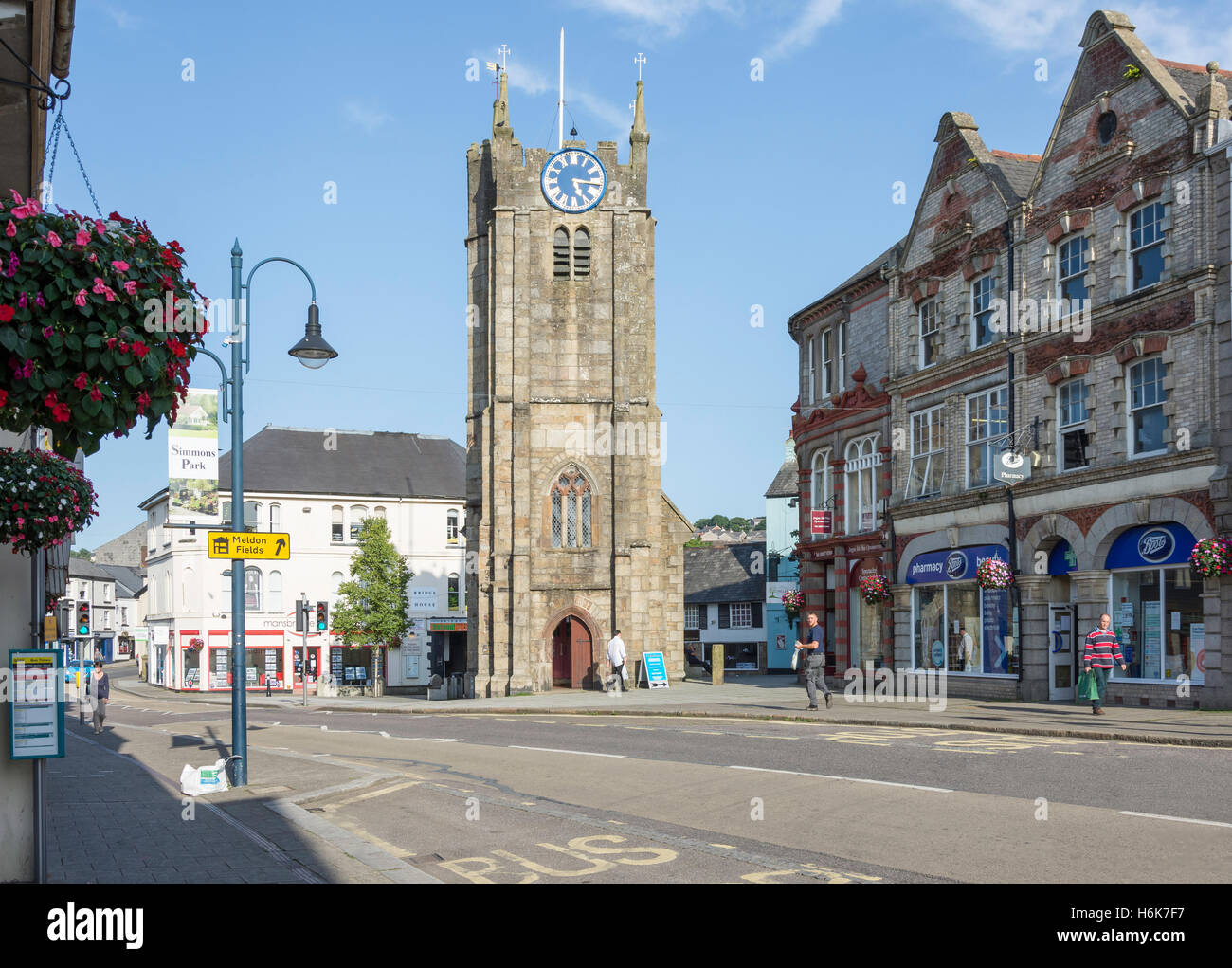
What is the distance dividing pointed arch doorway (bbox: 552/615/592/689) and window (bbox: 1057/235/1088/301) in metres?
21.8

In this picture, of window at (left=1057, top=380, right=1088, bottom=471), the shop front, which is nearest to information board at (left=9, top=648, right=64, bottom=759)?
window at (left=1057, top=380, right=1088, bottom=471)

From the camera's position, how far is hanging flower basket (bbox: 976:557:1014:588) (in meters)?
28.3

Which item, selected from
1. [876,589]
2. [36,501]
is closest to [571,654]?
[876,589]

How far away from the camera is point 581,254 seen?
146 feet

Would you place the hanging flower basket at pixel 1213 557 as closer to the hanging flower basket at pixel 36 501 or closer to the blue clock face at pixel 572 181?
the hanging flower basket at pixel 36 501

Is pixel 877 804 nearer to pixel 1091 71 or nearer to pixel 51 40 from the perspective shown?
pixel 51 40

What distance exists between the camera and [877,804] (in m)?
12.2

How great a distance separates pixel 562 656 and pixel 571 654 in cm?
57

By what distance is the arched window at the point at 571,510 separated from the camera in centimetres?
4384

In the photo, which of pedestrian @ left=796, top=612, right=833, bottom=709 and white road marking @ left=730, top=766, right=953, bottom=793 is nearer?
white road marking @ left=730, top=766, right=953, bottom=793

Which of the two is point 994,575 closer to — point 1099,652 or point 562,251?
point 1099,652

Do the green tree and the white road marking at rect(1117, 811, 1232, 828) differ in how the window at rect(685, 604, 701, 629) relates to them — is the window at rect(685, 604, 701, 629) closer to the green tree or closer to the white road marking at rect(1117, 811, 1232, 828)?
the green tree

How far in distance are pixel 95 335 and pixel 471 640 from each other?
38.4 meters
